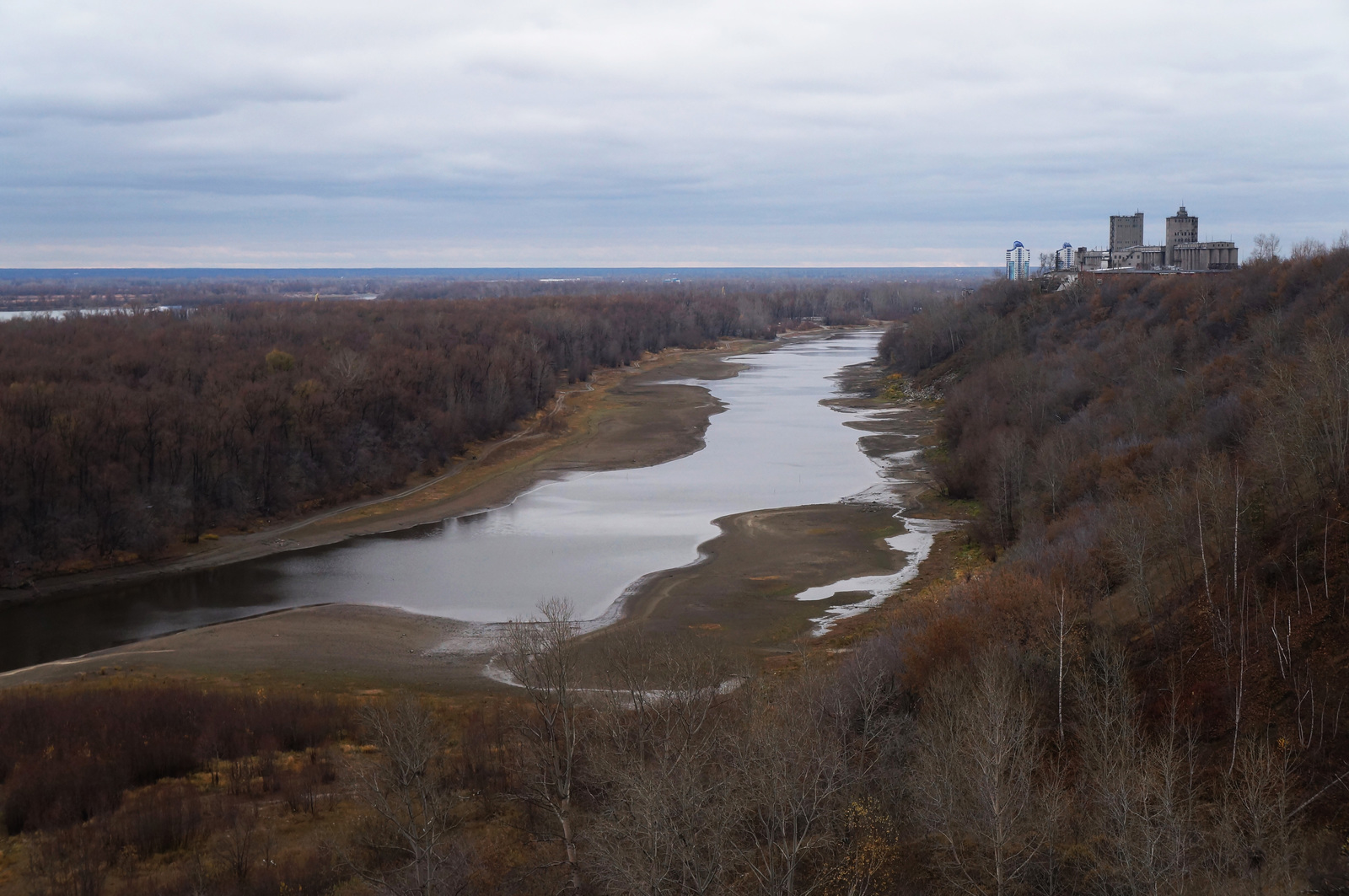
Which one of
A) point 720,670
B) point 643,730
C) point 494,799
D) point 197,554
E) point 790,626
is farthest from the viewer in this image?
point 197,554

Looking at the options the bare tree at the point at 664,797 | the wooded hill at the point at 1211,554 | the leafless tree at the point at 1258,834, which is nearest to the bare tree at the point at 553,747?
the bare tree at the point at 664,797

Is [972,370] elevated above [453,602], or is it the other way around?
[972,370]

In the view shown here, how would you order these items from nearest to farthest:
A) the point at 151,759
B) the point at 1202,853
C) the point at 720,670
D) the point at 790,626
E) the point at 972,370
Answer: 1. the point at 1202,853
2. the point at 151,759
3. the point at 720,670
4. the point at 790,626
5. the point at 972,370

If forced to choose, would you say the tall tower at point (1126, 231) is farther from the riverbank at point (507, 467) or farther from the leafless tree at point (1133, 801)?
the leafless tree at point (1133, 801)

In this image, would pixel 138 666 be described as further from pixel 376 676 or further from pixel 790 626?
pixel 790 626

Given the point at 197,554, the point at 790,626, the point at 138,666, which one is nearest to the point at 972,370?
the point at 790,626
